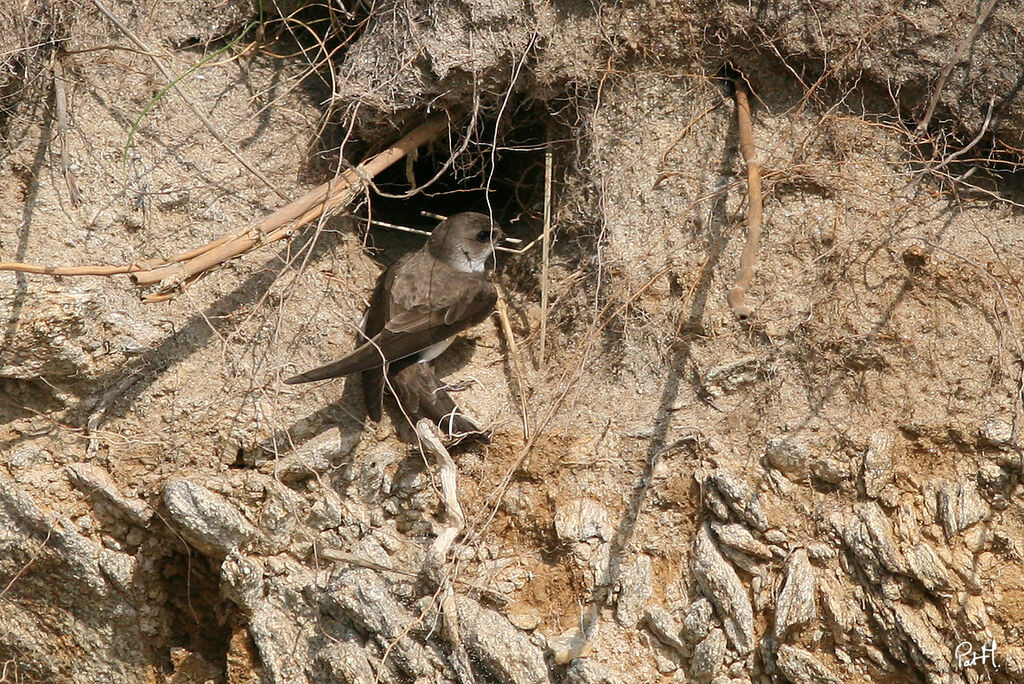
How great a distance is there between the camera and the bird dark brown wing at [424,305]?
3.32 meters

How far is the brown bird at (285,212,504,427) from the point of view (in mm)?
3230

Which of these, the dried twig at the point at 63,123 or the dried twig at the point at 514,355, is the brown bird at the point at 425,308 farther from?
the dried twig at the point at 63,123

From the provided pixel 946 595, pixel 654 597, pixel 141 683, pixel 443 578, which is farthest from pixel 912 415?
pixel 141 683

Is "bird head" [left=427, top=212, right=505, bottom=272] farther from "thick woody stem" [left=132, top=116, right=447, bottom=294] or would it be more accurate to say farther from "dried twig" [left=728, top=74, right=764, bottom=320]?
"dried twig" [left=728, top=74, right=764, bottom=320]

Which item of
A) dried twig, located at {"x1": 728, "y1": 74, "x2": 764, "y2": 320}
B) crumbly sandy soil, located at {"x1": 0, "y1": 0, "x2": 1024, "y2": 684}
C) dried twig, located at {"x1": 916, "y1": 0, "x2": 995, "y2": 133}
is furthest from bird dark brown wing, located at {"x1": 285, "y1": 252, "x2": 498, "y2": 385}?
dried twig, located at {"x1": 916, "y1": 0, "x2": 995, "y2": 133}

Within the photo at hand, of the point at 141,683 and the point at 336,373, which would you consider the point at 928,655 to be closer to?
the point at 336,373

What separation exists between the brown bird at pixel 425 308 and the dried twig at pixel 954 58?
1.45 metres

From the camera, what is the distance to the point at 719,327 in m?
3.09

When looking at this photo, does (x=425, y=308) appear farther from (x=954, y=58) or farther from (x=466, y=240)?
(x=954, y=58)

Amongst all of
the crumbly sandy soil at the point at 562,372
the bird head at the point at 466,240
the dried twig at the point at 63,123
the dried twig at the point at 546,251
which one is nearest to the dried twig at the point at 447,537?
the crumbly sandy soil at the point at 562,372

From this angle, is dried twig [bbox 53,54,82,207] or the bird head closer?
dried twig [bbox 53,54,82,207]

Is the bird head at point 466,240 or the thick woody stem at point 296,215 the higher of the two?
the thick woody stem at point 296,215

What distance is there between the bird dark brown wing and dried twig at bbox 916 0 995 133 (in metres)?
1.46

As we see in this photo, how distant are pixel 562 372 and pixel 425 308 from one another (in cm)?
51
